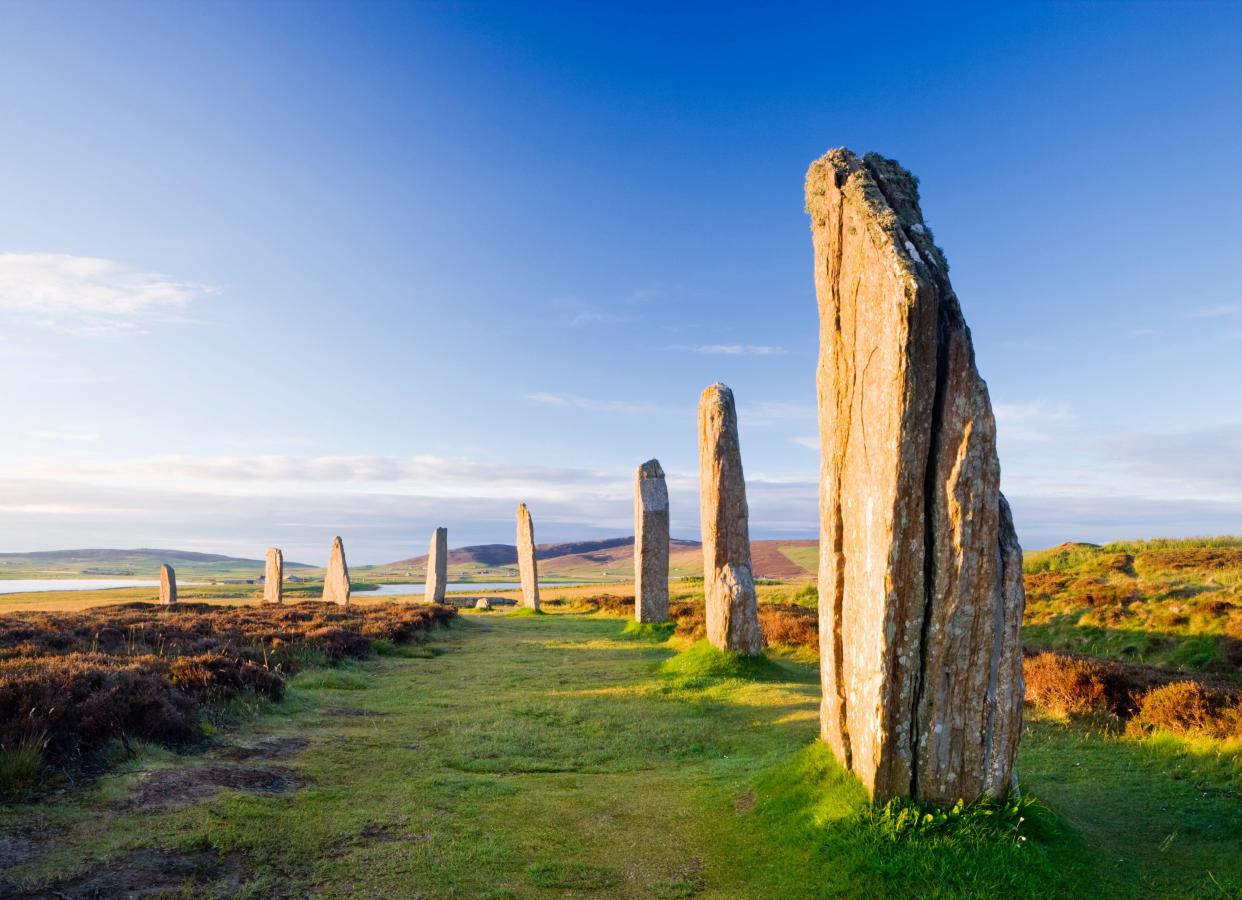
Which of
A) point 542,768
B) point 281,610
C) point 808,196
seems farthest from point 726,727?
point 281,610

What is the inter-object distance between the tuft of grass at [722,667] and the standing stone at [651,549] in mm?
6422

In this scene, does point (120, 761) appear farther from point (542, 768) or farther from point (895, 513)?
point (895, 513)

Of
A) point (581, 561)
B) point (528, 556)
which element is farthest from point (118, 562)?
point (528, 556)

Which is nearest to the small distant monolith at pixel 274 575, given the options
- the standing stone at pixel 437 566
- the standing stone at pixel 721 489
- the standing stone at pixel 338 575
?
the standing stone at pixel 338 575

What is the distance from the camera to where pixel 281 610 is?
79.6 ft

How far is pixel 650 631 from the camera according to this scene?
2034 cm

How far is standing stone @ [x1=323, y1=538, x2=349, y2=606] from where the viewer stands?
3097 cm

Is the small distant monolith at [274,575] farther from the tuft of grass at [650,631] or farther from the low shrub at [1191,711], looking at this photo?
the low shrub at [1191,711]

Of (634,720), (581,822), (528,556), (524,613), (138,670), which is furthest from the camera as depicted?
(528,556)

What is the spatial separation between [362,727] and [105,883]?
5.30m

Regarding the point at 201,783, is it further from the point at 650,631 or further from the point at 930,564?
the point at 650,631

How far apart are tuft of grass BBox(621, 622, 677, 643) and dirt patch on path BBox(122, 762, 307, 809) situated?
12852 mm

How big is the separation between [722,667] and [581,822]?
712cm

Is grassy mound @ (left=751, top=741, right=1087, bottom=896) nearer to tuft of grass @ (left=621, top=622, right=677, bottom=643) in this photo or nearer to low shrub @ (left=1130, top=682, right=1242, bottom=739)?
low shrub @ (left=1130, top=682, right=1242, bottom=739)
